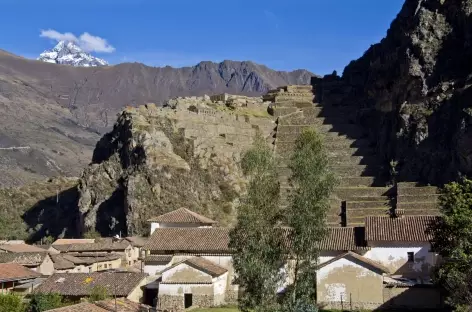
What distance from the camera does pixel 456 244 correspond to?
26016 millimetres

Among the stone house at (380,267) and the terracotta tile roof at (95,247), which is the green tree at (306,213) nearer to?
the stone house at (380,267)

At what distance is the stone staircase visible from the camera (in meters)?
58.7

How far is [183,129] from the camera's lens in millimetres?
75188

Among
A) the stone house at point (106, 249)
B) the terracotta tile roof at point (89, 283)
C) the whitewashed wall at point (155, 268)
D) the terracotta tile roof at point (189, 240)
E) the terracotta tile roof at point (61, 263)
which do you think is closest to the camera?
the terracotta tile roof at point (89, 283)

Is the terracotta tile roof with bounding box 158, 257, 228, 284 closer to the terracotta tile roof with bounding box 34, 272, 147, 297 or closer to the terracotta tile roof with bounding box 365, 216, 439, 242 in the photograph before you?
the terracotta tile roof with bounding box 34, 272, 147, 297

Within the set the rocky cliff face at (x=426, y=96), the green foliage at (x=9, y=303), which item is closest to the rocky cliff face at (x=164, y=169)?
the rocky cliff face at (x=426, y=96)

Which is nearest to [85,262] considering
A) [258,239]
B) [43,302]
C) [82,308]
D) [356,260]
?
[43,302]

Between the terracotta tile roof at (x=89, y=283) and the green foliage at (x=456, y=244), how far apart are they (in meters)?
19.7

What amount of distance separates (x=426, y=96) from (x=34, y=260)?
153ft

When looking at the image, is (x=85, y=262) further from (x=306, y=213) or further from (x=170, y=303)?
Answer: (x=306, y=213)

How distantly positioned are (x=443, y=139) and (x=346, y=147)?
541 inches

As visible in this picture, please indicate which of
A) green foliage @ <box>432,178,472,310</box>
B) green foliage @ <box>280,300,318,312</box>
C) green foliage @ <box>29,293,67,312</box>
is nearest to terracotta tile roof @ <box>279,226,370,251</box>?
green foliage @ <box>432,178,472,310</box>

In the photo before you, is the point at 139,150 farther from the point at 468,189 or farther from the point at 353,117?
the point at 468,189

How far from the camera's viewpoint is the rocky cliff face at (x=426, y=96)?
214 ft
